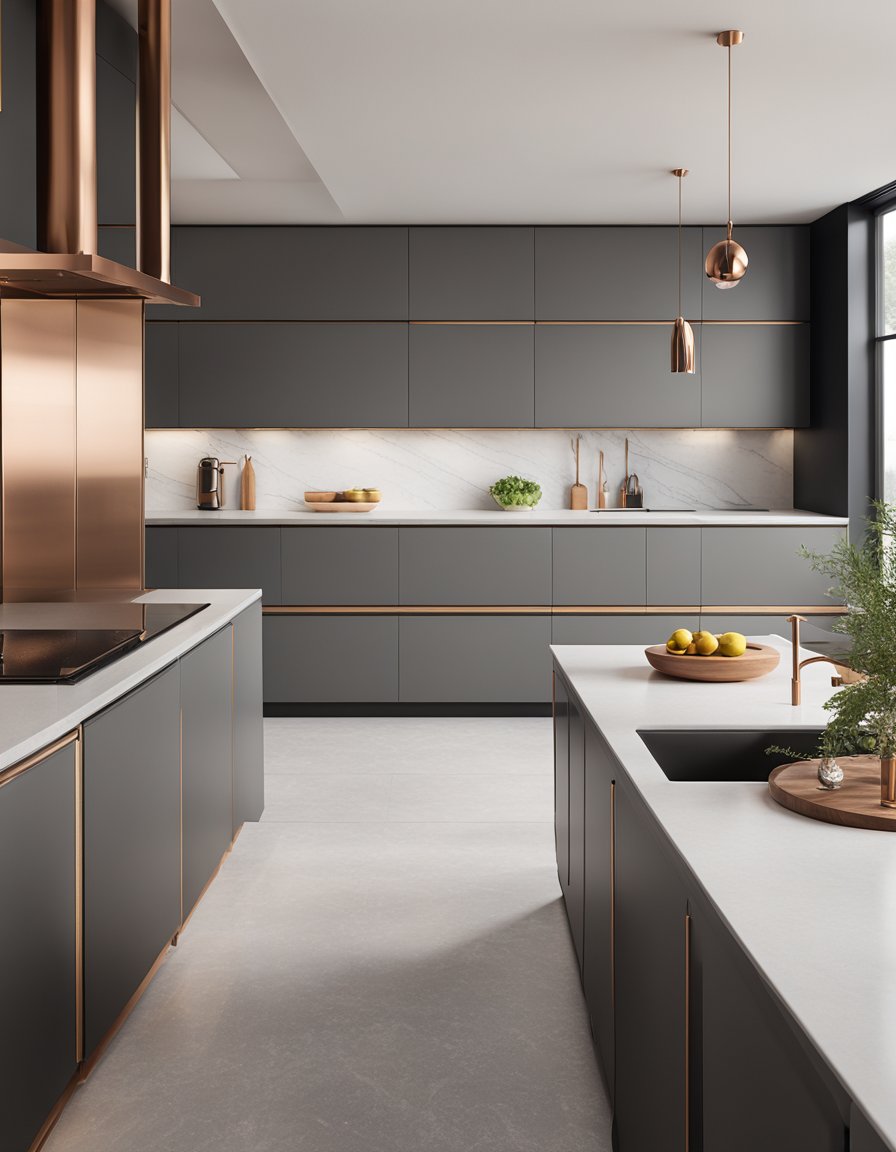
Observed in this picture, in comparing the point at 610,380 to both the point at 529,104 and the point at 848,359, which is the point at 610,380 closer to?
the point at 848,359

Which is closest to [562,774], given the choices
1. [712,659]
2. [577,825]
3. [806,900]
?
[577,825]

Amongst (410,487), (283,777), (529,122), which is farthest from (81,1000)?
(410,487)

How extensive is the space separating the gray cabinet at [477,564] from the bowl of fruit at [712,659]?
3.07m

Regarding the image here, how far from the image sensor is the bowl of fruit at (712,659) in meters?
2.48

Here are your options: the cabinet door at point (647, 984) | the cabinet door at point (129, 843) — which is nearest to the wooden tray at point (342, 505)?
the cabinet door at point (129, 843)

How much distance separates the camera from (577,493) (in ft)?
20.4

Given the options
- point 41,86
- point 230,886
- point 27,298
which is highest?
point 41,86

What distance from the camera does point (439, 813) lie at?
411 cm

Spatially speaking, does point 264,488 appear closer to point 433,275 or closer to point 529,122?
point 433,275

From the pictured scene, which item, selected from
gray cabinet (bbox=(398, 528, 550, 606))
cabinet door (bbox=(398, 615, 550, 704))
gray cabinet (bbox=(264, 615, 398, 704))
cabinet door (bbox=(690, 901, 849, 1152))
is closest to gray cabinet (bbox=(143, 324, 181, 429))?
gray cabinet (bbox=(264, 615, 398, 704))

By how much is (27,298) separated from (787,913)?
3.18 metres

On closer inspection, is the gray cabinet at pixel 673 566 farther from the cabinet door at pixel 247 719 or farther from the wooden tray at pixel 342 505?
the cabinet door at pixel 247 719

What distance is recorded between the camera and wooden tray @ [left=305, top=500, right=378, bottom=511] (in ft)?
19.8

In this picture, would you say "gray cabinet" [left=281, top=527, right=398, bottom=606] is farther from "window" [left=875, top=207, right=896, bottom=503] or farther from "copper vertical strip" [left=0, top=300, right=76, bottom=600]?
"window" [left=875, top=207, right=896, bottom=503]
